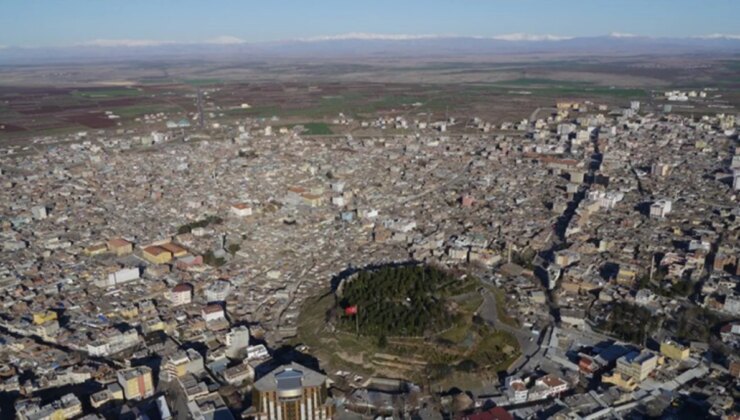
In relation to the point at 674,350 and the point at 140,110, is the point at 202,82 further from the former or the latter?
the point at 674,350

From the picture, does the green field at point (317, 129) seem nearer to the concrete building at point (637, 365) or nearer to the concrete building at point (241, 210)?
the concrete building at point (241, 210)

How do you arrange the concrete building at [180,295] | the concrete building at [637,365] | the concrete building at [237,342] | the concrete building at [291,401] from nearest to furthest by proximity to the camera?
the concrete building at [291,401], the concrete building at [637,365], the concrete building at [237,342], the concrete building at [180,295]

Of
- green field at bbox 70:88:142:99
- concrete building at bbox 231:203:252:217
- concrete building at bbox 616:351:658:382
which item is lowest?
concrete building at bbox 616:351:658:382

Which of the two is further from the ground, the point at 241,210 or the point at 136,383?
the point at 241,210

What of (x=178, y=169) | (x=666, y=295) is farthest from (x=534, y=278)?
(x=178, y=169)

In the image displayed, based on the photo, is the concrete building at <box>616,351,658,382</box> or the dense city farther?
the concrete building at <box>616,351,658,382</box>

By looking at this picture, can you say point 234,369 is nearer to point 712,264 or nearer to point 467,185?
point 712,264

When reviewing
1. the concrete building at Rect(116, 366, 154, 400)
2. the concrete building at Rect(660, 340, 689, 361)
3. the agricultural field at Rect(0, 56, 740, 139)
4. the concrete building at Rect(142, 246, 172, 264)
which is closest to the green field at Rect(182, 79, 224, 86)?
the agricultural field at Rect(0, 56, 740, 139)

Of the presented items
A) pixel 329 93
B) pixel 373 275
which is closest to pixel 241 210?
pixel 373 275

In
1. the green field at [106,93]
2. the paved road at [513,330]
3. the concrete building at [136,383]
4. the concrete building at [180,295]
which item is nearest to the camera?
the concrete building at [136,383]

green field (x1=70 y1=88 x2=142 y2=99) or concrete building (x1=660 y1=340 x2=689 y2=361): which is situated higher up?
green field (x1=70 y1=88 x2=142 y2=99)

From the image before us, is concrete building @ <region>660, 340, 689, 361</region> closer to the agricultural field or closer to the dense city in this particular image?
the dense city

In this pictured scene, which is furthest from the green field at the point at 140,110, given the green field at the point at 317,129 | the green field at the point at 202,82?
the green field at the point at 202,82
